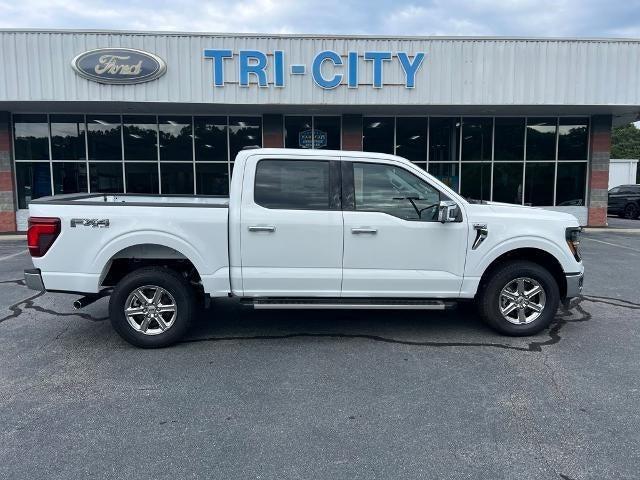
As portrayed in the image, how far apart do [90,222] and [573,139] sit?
16737 millimetres

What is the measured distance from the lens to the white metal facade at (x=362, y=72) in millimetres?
13305

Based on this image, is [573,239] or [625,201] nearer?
[573,239]

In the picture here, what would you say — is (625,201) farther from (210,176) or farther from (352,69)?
(210,176)

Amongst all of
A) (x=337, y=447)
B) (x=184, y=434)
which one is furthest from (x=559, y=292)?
(x=184, y=434)

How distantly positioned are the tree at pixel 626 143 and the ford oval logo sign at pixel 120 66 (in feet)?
216

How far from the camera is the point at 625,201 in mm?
21531

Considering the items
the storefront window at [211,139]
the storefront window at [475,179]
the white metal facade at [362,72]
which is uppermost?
the white metal facade at [362,72]

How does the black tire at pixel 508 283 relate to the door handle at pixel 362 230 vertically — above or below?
below

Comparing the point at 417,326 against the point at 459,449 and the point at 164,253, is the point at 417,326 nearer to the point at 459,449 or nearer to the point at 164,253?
the point at 459,449

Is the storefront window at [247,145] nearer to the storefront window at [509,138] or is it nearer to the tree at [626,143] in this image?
the storefront window at [509,138]

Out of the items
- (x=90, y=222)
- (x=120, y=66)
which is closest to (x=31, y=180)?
(x=120, y=66)

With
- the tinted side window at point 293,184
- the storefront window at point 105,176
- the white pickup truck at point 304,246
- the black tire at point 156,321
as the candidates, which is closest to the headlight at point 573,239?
the white pickup truck at point 304,246

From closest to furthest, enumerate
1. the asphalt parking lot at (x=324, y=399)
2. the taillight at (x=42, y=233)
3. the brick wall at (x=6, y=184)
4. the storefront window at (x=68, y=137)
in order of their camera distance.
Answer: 1. the asphalt parking lot at (x=324, y=399)
2. the taillight at (x=42, y=233)
3. the brick wall at (x=6, y=184)
4. the storefront window at (x=68, y=137)

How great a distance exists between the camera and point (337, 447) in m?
3.04
